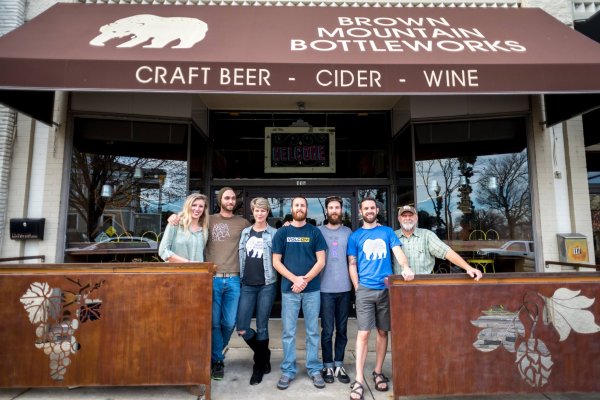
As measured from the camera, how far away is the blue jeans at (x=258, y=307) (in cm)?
356

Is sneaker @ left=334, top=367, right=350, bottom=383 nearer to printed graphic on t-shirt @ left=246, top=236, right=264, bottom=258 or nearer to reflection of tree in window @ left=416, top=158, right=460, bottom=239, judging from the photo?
printed graphic on t-shirt @ left=246, top=236, right=264, bottom=258

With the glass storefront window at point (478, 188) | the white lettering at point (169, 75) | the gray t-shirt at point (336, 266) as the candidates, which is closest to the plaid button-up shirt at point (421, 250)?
the gray t-shirt at point (336, 266)

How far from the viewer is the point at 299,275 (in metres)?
3.41

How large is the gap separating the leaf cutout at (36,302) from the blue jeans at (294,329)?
203 cm

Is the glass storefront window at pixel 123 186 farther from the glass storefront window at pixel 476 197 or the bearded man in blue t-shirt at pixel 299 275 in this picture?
the glass storefront window at pixel 476 197

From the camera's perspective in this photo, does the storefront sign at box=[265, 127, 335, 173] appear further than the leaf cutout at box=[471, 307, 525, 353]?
Yes

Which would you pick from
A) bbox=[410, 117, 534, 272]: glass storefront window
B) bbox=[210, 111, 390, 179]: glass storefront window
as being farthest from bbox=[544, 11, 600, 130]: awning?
bbox=[210, 111, 390, 179]: glass storefront window

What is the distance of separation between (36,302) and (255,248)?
6.25 ft

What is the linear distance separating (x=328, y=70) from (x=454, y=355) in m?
2.91

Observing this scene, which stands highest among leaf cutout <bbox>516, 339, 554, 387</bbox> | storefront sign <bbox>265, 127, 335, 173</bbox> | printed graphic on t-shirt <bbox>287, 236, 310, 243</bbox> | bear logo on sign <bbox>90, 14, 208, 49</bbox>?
bear logo on sign <bbox>90, 14, 208, 49</bbox>

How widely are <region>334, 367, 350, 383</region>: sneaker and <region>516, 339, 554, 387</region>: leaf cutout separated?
4.83 ft

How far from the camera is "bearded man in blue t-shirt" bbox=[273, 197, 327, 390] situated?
342 centimetres

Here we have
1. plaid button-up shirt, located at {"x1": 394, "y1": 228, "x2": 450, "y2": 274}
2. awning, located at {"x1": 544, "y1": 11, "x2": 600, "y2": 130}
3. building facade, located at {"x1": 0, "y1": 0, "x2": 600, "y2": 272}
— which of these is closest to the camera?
plaid button-up shirt, located at {"x1": 394, "y1": 228, "x2": 450, "y2": 274}

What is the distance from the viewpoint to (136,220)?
5445 millimetres
